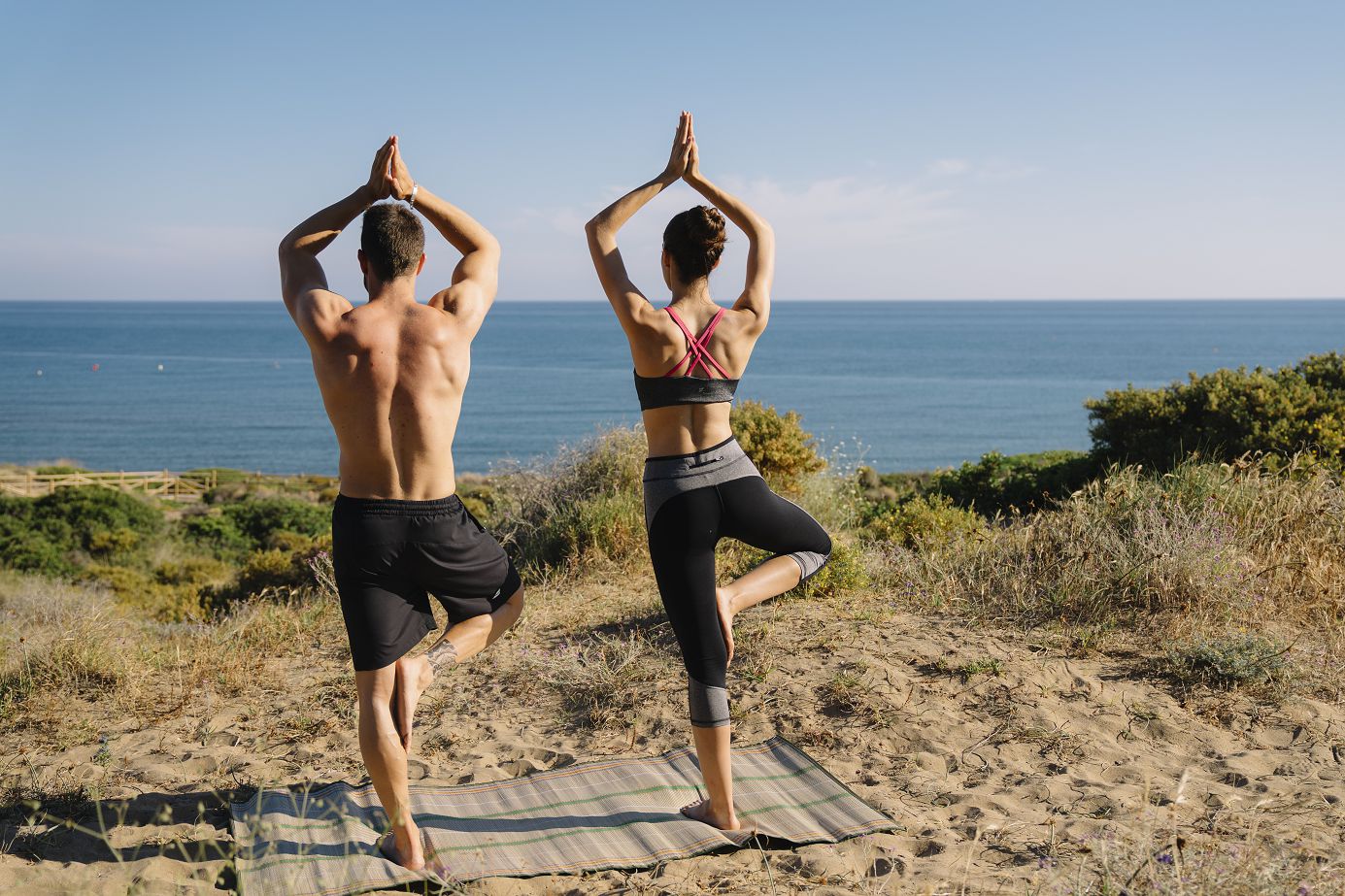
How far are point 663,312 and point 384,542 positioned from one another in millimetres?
1287

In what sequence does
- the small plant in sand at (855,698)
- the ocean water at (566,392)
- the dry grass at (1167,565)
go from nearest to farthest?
the small plant in sand at (855,698)
the dry grass at (1167,565)
the ocean water at (566,392)

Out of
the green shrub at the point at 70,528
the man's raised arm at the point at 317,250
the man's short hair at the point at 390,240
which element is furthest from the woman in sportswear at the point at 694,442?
the green shrub at the point at 70,528

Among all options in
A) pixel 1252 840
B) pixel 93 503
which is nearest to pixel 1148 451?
pixel 1252 840

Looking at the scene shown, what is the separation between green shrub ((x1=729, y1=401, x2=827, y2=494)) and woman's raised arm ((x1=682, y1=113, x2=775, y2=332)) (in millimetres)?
6222

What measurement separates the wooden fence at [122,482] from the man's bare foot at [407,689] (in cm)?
3130

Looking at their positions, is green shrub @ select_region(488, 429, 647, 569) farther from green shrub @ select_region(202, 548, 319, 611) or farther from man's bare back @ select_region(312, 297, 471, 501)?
man's bare back @ select_region(312, 297, 471, 501)

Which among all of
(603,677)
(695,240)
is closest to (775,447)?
(603,677)

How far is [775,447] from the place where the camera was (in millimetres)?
10406

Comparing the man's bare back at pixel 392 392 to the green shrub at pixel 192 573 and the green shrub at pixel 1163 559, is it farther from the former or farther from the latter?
the green shrub at pixel 192 573

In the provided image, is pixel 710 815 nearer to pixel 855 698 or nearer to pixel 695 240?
pixel 855 698

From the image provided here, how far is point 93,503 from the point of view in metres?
21.1

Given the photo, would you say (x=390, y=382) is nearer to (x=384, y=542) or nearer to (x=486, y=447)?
(x=384, y=542)

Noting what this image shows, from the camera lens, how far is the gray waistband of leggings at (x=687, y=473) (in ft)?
11.8

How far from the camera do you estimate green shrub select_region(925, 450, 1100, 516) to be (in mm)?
12086
